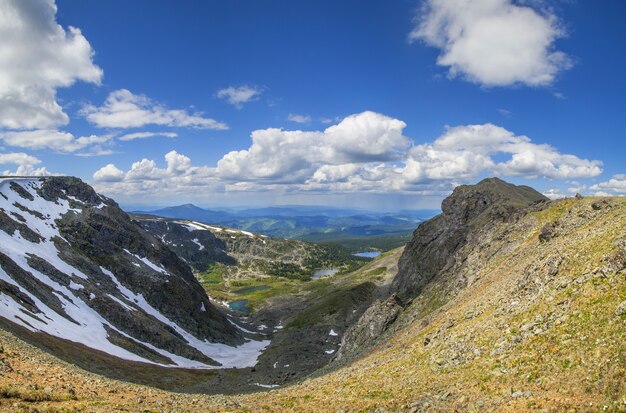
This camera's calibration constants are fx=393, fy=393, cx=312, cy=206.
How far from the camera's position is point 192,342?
382ft

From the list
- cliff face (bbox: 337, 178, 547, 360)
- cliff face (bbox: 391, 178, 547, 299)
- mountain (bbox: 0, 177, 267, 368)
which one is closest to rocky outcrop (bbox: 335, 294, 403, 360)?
cliff face (bbox: 337, 178, 547, 360)

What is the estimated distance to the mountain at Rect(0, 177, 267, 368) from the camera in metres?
79.2

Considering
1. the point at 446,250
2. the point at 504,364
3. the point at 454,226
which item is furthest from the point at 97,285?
the point at 454,226

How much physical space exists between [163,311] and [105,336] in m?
38.9

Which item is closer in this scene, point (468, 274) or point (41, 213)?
point (468, 274)

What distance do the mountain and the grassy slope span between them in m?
40.1

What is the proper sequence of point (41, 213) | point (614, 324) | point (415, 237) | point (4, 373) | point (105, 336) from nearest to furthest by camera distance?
point (614, 324)
point (4, 373)
point (105, 336)
point (41, 213)
point (415, 237)

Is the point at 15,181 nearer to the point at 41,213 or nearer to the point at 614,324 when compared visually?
the point at 41,213

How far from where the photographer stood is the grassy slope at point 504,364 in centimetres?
2259

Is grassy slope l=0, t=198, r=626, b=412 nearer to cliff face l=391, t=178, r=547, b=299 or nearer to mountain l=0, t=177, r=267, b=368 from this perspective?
mountain l=0, t=177, r=267, b=368

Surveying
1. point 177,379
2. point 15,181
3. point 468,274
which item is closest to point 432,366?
point 468,274

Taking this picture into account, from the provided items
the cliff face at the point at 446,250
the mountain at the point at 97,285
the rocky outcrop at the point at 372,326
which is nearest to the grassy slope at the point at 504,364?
the cliff face at the point at 446,250

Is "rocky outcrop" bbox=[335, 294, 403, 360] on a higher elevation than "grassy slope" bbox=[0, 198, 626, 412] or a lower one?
lower

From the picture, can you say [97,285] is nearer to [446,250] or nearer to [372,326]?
[372,326]
